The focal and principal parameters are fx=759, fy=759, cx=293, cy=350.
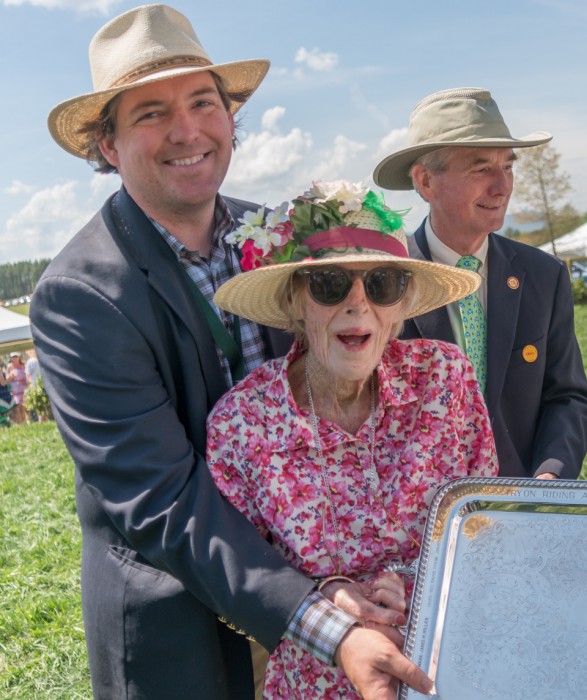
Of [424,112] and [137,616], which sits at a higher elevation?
[424,112]

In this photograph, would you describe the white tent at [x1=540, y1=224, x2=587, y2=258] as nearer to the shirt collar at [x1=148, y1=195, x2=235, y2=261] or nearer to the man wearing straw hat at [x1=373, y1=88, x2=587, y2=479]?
the man wearing straw hat at [x1=373, y1=88, x2=587, y2=479]

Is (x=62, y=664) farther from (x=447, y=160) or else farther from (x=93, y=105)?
(x=447, y=160)

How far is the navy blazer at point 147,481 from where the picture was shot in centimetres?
208

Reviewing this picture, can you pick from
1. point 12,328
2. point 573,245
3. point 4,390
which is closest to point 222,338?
point 4,390

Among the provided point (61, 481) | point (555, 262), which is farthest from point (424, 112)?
point (61, 481)

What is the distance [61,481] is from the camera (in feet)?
25.3

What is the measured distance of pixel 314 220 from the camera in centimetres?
225

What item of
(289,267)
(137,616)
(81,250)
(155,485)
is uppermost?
(81,250)

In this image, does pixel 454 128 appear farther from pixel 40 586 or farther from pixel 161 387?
pixel 40 586

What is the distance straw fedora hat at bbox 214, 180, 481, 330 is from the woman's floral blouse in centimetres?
27

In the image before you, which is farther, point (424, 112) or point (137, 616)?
point (424, 112)

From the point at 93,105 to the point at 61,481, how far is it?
572 centimetres

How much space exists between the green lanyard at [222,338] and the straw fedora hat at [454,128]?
3.96ft

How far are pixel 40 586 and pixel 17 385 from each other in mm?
12624
